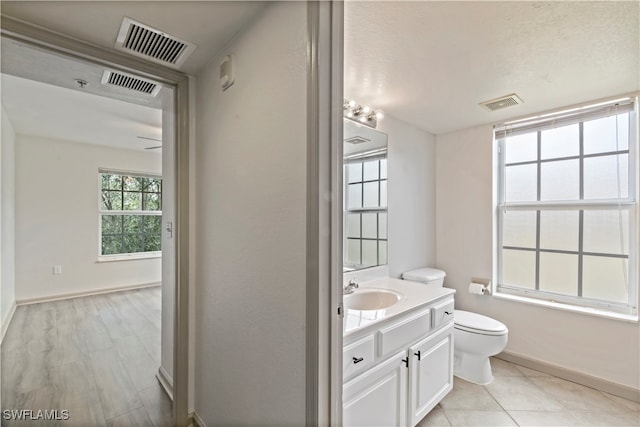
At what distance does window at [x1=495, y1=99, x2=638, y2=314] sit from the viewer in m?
2.21

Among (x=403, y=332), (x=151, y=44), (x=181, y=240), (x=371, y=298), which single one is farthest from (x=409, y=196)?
(x=151, y=44)

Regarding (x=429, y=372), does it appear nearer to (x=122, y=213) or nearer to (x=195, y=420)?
(x=195, y=420)

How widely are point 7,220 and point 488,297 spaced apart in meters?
5.52

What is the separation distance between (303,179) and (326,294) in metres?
0.42

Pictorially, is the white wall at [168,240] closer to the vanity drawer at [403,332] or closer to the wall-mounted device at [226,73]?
the wall-mounted device at [226,73]

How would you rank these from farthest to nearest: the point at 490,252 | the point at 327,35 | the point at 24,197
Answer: the point at 24,197
the point at 490,252
the point at 327,35

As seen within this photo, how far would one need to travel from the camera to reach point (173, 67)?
1639 millimetres

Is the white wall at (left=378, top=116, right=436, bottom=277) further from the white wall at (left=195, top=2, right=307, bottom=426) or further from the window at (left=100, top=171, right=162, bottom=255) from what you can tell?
the window at (left=100, top=171, right=162, bottom=255)

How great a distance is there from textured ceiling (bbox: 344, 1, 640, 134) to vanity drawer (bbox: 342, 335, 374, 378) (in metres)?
1.56

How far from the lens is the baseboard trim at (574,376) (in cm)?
209

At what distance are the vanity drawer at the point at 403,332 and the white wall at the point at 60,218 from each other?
203 inches

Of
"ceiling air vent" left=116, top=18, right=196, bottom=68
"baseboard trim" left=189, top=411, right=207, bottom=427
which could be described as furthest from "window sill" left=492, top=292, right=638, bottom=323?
"ceiling air vent" left=116, top=18, right=196, bottom=68

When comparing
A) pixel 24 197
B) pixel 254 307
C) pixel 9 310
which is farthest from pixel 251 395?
pixel 24 197

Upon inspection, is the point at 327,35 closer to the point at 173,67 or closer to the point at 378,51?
the point at 378,51
